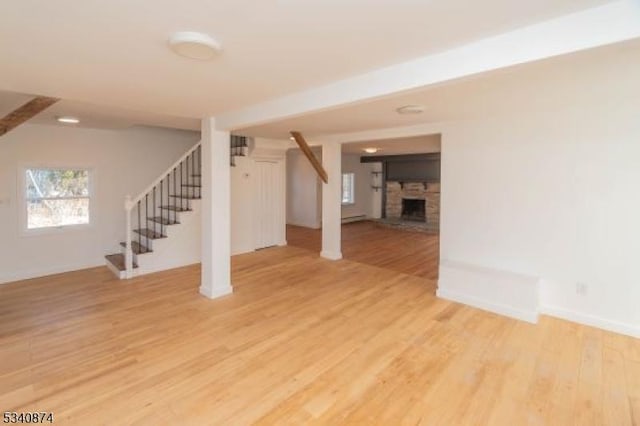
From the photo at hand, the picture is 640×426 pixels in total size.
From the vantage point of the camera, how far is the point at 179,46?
1735 millimetres

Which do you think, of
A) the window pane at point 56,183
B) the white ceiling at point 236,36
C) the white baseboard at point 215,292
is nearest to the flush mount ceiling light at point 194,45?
the white ceiling at point 236,36

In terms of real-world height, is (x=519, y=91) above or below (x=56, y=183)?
above

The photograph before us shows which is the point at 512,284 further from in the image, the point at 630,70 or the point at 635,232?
the point at 630,70

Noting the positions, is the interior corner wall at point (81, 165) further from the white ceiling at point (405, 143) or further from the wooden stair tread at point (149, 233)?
the white ceiling at point (405, 143)

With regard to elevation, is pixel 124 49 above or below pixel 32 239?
above

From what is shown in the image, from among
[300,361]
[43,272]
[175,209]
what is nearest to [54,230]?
[43,272]

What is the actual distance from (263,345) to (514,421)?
1918 mm

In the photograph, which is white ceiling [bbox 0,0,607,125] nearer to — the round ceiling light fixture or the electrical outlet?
the round ceiling light fixture

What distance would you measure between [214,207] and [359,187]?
7.20 meters

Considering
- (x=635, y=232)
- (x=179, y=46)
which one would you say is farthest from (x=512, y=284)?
(x=179, y=46)

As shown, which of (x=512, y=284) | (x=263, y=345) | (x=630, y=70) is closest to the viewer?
(x=630, y=70)

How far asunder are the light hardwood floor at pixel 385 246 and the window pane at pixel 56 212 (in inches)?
153

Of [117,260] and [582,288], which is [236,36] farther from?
[117,260]

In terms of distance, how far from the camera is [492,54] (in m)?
1.70
